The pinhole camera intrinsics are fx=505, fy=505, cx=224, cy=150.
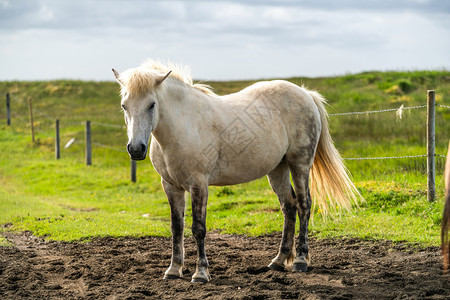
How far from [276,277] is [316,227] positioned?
287cm

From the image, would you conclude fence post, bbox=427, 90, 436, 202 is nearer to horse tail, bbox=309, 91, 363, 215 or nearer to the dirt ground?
the dirt ground

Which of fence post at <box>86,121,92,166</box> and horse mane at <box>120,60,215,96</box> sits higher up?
horse mane at <box>120,60,215,96</box>

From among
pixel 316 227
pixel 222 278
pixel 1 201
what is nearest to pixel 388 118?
pixel 316 227

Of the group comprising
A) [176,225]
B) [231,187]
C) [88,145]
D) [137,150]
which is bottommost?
[231,187]

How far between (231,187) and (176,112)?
746 cm

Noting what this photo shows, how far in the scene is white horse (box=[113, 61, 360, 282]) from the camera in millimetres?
4848

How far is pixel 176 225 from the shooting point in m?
5.52

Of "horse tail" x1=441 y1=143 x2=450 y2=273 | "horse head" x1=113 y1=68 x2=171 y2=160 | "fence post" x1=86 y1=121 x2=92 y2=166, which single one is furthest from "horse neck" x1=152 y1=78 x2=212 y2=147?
"fence post" x1=86 y1=121 x2=92 y2=166

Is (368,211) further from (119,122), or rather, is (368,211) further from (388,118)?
(119,122)

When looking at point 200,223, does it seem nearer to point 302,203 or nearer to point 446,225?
point 302,203

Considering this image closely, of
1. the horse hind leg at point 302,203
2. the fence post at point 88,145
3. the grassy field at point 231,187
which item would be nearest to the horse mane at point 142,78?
the horse hind leg at point 302,203

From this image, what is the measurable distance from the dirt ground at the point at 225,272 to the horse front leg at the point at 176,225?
0.16 meters

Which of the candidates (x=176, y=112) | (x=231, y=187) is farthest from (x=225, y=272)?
(x=231, y=187)

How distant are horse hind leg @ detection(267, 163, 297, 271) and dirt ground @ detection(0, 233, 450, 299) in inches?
9.6
